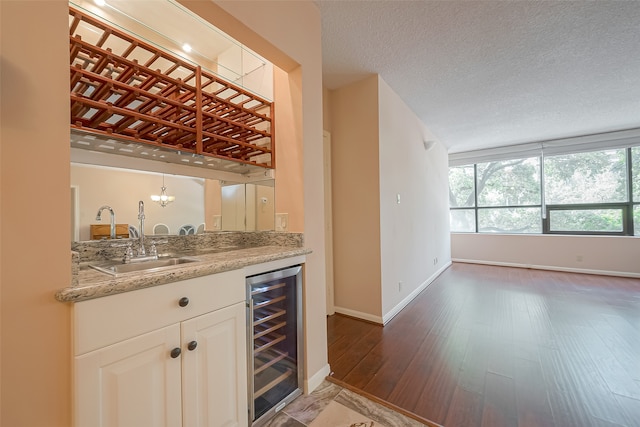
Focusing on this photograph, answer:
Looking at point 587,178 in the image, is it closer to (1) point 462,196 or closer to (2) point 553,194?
(2) point 553,194

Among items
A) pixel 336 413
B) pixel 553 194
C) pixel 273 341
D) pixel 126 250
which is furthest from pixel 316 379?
pixel 553 194

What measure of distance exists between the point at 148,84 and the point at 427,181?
13.9ft

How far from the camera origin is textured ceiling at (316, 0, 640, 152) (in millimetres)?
1930

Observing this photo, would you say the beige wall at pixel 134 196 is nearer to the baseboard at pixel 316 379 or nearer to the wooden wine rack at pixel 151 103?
the wooden wine rack at pixel 151 103

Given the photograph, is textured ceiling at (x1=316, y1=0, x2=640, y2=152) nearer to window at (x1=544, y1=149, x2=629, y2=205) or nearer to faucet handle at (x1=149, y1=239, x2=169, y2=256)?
window at (x1=544, y1=149, x2=629, y2=205)

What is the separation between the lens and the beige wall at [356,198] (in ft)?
9.09

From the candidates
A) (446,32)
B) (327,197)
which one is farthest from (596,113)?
(327,197)

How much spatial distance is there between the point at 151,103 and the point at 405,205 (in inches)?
119

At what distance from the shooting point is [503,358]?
2.04 meters

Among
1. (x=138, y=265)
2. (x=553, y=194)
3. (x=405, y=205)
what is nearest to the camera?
(x=138, y=265)

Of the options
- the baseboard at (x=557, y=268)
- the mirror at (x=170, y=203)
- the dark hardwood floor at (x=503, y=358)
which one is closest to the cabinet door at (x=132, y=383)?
the mirror at (x=170, y=203)

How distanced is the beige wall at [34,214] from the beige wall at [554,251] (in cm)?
688

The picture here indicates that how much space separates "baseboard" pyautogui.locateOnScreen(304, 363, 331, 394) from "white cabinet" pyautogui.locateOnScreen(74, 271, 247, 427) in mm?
503

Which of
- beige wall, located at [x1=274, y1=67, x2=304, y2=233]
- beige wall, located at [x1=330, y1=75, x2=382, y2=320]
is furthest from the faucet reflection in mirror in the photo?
beige wall, located at [x1=330, y1=75, x2=382, y2=320]
